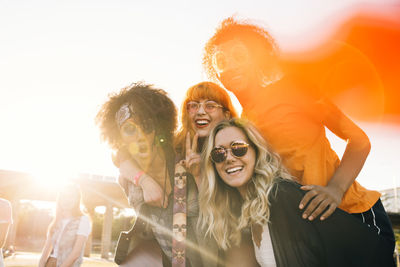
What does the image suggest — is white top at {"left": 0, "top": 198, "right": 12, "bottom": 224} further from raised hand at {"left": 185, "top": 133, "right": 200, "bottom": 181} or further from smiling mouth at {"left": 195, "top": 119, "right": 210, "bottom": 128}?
smiling mouth at {"left": 195, "top": 119, "right": 210, "bottom": 128}

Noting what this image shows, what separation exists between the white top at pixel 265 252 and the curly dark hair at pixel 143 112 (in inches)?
55.6

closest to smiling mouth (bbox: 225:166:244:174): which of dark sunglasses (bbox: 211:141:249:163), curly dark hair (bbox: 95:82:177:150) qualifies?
dark sunglasses (bbox: 211:141:249:163)

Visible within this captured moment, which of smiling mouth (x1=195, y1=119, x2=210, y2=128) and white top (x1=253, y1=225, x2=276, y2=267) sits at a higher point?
smiling mouth (x1=195, y1=119, x2=210, y2=128)

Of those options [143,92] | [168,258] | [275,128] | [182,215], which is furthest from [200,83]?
[168,258]

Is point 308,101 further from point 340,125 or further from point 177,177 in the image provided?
point 177,177

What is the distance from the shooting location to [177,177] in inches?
114

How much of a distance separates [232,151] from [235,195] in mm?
433

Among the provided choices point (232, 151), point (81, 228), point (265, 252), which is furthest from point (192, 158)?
point (81, 228)

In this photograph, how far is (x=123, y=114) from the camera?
3.23 meters

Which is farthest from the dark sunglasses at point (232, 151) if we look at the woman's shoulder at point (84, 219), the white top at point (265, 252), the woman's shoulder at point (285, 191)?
the woman's shoulder at point (84, 219)

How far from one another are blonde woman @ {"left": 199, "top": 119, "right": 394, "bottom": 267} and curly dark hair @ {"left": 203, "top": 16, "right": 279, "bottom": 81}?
94 cm

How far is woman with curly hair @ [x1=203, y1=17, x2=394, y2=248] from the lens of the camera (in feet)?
7.54

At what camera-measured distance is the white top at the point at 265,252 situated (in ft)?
7.34

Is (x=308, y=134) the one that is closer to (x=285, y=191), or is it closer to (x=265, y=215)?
(x=285, y=191)
